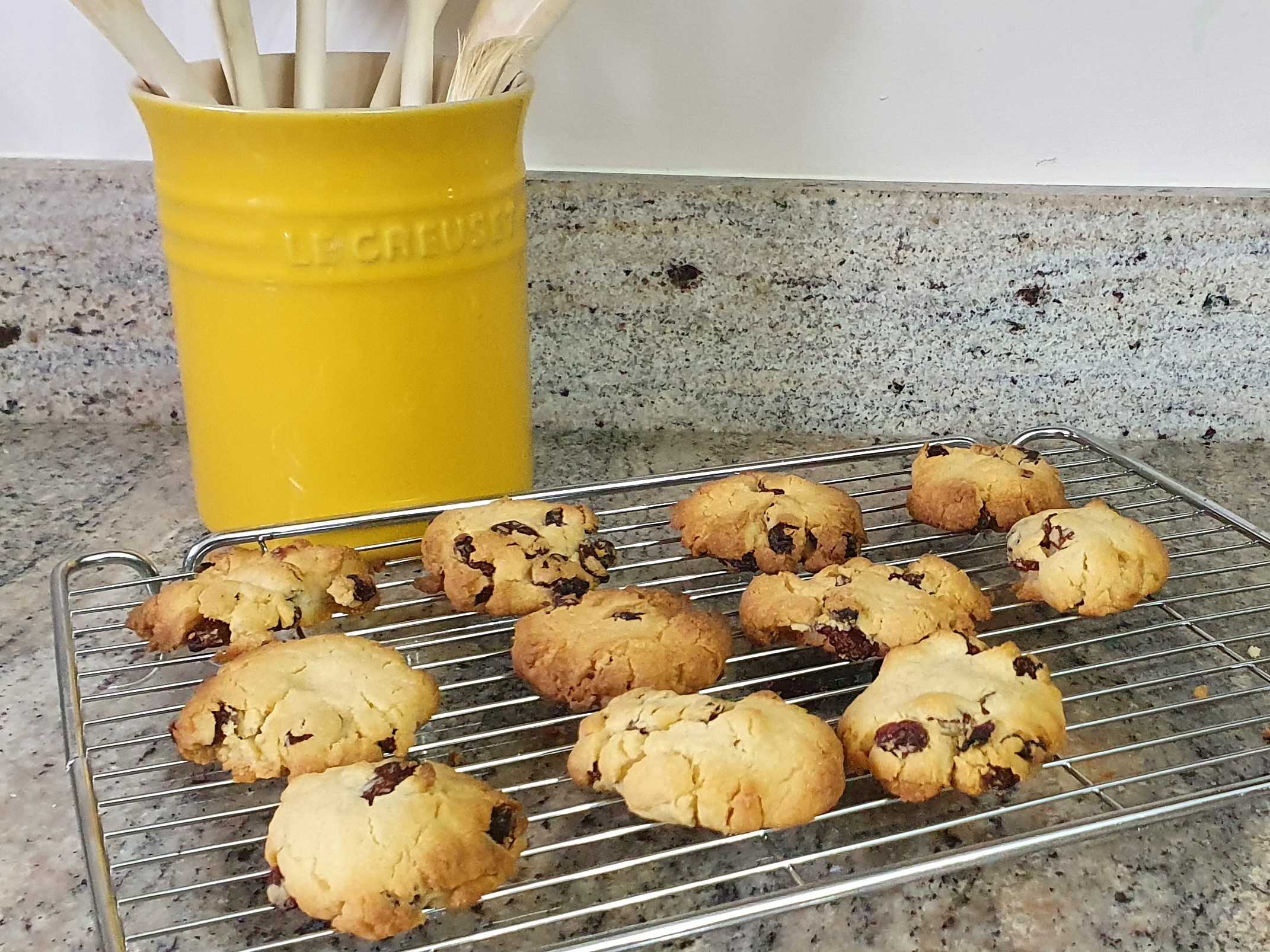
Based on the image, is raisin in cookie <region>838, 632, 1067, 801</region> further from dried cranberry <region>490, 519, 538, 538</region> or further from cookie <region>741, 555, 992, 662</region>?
dried cranberry <region>490, 519, 538, 538</region>

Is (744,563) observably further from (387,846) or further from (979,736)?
(387,846)

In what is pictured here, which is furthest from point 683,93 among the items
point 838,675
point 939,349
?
point 838,675

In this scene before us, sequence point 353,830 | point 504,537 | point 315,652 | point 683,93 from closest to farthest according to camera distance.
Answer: point 353,830 → point 315,652 → point 504,537 → point 683,93

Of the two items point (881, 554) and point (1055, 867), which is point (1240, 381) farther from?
point (1055, 867)

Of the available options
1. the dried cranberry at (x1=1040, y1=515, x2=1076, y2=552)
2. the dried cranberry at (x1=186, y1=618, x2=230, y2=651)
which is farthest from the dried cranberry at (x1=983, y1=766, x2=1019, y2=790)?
the dried cranberry at (x1=186, y1=618, x2=230, y2=651)

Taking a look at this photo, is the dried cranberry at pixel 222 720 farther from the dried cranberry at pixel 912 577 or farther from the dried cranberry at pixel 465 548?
the dried cranberry at pixel 912 577

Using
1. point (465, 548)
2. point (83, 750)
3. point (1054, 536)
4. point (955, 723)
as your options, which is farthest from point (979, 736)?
point (83, 750)

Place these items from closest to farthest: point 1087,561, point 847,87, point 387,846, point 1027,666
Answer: point 387,846
point 1027,666
point 1087,561
point 847,87
